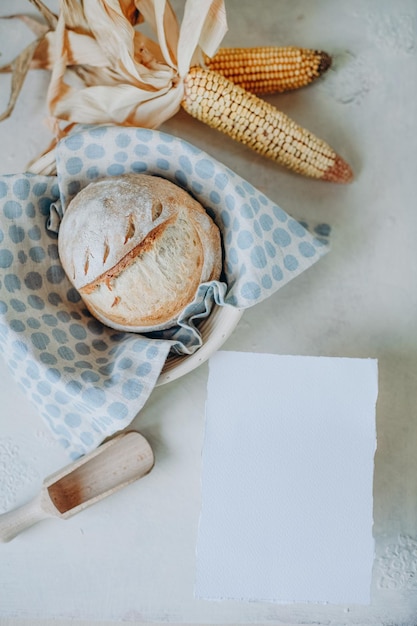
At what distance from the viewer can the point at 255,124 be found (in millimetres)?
638

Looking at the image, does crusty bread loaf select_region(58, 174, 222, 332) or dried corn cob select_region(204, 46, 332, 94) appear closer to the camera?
crusty bread loaf select_region(58, 174, 222, 332)

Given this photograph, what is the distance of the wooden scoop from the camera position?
0.64 meters

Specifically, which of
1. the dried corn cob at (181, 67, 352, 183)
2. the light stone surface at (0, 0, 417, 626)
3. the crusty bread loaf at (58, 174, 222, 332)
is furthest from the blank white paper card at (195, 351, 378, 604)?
the dried corn cob at (181, 67, 352, 183)

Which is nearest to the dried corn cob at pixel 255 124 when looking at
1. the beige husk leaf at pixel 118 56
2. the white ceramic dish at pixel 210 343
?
the beige husk leaf at pixel 118 56

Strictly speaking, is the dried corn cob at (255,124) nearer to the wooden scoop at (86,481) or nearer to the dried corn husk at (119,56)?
the dried corn husk at (119,56)

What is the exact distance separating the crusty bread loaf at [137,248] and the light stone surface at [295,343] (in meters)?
0.15

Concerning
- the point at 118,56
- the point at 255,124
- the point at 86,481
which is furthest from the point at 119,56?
the point at 86,481

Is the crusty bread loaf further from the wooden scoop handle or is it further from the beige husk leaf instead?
the wooden scoop handle

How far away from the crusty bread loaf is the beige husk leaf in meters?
0.10

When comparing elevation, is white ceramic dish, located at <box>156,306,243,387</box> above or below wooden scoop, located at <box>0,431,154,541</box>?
above

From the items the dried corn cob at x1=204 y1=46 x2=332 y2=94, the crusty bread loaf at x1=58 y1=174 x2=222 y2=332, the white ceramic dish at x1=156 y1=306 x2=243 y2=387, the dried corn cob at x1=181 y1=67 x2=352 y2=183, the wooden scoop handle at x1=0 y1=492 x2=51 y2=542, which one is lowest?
the wooden scoop handle at x1=0 y1=492 x2=51 y2=542

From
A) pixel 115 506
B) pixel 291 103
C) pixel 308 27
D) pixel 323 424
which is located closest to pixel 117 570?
pixel 115 506

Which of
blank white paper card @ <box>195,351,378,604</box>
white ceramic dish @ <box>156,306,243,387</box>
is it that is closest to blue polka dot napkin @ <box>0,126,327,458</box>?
white ceramic dish @ <box>156,306,243,387</box>

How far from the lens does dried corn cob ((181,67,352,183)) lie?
2.06ft
